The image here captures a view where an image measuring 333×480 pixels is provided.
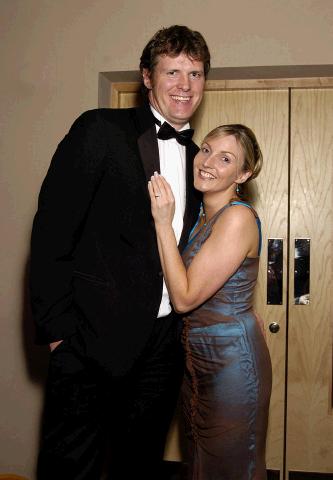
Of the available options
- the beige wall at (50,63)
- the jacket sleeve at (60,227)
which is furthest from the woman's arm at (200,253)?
the beige wall at (50,63)

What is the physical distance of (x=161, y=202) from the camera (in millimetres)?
1641

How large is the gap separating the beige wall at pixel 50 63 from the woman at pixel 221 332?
961 millimetres

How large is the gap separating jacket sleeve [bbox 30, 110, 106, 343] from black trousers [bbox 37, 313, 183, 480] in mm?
111

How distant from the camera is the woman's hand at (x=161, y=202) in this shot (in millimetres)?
1642

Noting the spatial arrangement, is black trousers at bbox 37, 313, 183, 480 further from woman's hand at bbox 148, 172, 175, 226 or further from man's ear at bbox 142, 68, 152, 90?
A: man's ear at bbox 142, 68, 152, 90

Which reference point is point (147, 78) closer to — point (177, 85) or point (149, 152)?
point (177, 85)

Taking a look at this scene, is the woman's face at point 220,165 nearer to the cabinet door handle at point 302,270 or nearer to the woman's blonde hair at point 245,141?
the woman's blonde hair at point 245,141

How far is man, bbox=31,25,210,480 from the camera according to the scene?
1574 millimetres

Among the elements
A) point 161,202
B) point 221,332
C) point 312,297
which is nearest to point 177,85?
point 161,202

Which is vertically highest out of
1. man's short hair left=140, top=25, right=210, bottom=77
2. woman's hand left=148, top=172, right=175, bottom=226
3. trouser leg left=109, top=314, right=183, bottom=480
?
man's short hair left=140, top=25, right=210, bottom=77

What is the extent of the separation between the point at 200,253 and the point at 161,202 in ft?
0.76

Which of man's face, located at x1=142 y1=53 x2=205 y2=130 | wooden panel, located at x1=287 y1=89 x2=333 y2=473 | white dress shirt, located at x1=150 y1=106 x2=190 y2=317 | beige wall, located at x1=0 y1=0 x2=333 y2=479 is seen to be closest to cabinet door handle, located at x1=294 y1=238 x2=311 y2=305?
wooden panel, located at x1=287 y1=89 x2=333 y2=473

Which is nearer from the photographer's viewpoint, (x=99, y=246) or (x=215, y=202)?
(x=99, y=246)

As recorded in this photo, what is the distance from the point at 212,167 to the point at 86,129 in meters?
0.50
